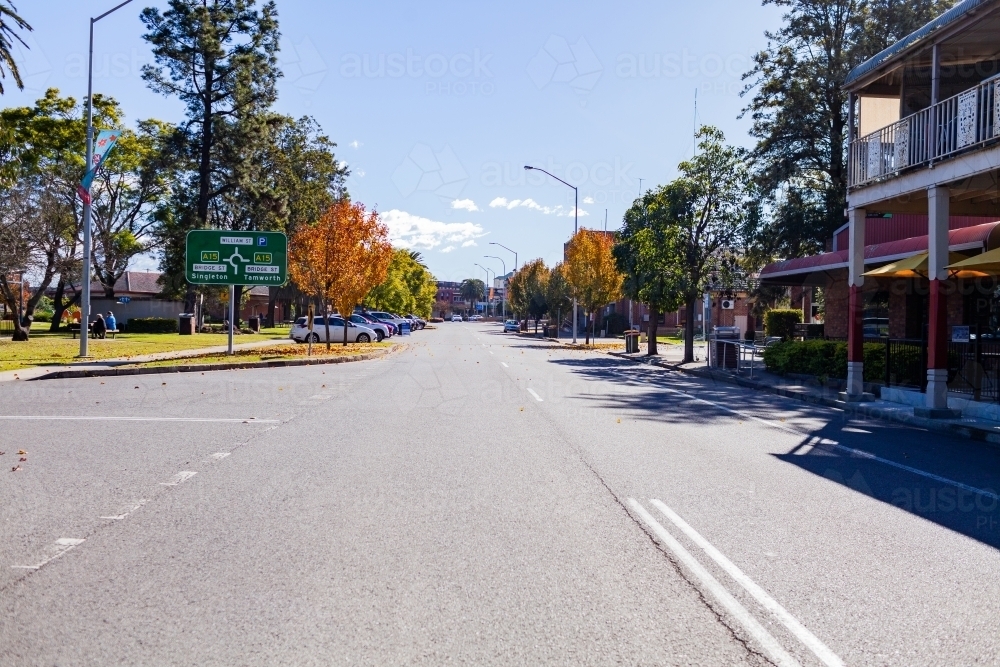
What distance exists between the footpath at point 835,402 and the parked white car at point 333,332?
18.4 meters

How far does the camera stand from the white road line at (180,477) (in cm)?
823

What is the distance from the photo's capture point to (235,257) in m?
28.8

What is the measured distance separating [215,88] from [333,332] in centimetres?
1600

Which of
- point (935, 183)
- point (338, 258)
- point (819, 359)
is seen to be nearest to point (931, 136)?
point (935, 183)

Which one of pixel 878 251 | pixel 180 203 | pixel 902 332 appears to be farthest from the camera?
pixel 180 203

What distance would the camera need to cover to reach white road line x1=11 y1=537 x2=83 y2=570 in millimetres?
5600

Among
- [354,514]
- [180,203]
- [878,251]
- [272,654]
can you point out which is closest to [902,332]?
[878,251]

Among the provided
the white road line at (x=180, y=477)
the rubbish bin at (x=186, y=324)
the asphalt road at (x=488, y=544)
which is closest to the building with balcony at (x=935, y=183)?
the asphalt road at (x=488, y=544)

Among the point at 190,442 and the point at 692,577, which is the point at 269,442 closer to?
the point at 190,442

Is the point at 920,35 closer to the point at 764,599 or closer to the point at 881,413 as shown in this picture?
the point at 881,413

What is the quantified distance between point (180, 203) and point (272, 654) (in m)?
49.6

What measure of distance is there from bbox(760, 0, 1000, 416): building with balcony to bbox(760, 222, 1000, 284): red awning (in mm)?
45

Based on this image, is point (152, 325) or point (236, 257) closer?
point (236, 257)

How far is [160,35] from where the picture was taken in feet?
151
